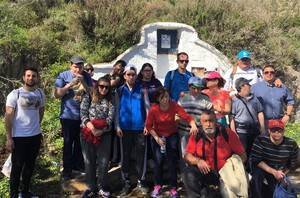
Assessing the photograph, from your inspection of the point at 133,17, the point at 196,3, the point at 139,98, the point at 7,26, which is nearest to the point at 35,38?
the point at 7,26

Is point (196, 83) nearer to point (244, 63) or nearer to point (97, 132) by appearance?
point (244, 63)

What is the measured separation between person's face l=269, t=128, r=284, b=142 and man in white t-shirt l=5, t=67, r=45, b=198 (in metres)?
2.91

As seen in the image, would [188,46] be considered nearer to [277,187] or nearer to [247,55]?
[247,55]

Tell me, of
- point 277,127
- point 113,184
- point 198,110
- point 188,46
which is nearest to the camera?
point 277,127

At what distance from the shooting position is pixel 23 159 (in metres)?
5.30

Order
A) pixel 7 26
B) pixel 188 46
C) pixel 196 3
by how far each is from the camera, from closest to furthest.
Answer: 1. pixel 7 26
2. pixel 188 46
3. pixel 196 3

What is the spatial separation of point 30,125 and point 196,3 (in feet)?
30.0

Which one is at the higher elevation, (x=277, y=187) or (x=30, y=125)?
(x=30, y=125)

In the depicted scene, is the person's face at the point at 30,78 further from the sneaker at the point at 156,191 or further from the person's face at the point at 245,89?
the person's face at the point at 245,89

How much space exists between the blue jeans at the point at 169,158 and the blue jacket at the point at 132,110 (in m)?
0.32

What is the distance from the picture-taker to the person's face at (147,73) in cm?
576

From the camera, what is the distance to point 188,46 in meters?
11.6

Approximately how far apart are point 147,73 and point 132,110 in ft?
1.79

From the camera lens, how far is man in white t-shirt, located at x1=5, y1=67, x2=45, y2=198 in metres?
5.14
